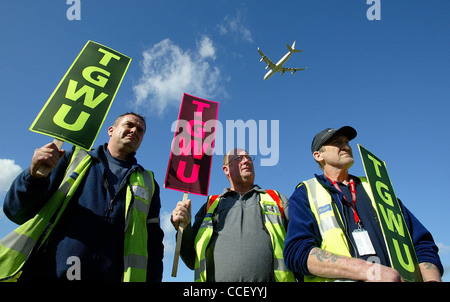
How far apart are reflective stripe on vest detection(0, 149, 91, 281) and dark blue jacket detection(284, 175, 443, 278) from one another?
2.36 m

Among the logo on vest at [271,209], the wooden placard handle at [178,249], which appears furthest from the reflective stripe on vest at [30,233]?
the logo on vest at [271,209]

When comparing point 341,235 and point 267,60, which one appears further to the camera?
point 267,60

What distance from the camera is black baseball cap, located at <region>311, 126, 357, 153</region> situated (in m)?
3.57

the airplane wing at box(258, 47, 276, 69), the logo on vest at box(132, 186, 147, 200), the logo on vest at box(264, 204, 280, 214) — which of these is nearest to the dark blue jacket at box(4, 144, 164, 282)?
the logo on vest at box(132, 186, 147, 200)

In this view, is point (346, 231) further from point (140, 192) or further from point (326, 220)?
point (140, 192)

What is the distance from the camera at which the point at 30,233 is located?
265 centimetres

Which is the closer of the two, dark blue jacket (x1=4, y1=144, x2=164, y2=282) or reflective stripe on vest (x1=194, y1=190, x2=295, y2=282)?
dark blue jacket (x1=4, y1=144, x2=164, y2=282)

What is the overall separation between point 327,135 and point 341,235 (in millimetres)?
1452

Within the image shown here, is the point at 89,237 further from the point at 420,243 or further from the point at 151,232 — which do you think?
the point at 420,243

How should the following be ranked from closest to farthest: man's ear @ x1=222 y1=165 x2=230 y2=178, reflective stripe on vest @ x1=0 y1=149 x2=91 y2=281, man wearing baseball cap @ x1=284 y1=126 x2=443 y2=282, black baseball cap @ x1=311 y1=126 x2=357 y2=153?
man wearing baseball cap @ x1=284 y1=126 x2=443 y2=282
reflective stripe on vest @ x1=0 y1=149 x2=91 y2=281
black baseball cap @ x1=311 y1=126 x2=357 y2=153
man's ear @ x1=222 y1=165 x2=230 y2=178

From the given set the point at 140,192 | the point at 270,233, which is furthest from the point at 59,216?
the point at 270,233

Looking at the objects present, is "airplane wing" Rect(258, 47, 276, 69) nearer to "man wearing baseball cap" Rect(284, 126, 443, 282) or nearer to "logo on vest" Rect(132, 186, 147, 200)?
"man wearing baseball cap" Rect(284, 126, 443, 282)

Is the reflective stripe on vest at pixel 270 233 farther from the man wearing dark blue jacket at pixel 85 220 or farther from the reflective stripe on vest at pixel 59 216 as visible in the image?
the reflective stripe on vest at pixel 59 216
